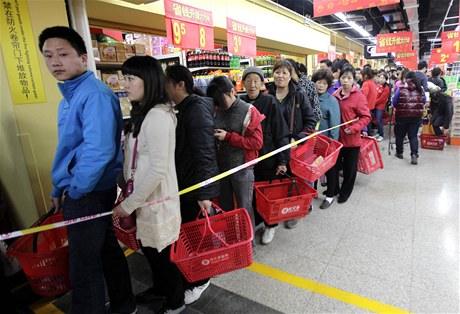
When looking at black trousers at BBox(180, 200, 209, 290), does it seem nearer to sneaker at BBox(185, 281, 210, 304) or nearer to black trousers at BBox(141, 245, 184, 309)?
black trousers at BBox(141, 245, 184, 309)

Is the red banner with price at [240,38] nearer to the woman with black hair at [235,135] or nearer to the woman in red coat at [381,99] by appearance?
the woman with black hair at [235,135]

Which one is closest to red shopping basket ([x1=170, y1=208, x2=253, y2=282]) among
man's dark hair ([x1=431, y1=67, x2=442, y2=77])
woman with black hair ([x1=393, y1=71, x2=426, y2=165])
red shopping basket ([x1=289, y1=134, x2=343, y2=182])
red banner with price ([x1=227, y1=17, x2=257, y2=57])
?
red shopping basket ([x1=289, y1=134, x2=343, y2=182])

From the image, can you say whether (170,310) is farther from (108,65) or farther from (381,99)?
(381,99)

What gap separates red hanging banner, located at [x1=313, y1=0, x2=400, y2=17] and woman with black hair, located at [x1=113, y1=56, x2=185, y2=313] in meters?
5.09

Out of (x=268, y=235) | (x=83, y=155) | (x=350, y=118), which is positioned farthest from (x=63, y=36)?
(x=350, y=118)

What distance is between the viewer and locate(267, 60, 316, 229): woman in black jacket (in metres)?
3.11

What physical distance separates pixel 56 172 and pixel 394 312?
97.2 inches

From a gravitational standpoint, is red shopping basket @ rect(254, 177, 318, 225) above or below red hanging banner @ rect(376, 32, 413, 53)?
below

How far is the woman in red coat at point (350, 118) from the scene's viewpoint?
377 cm

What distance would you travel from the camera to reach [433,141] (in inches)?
259

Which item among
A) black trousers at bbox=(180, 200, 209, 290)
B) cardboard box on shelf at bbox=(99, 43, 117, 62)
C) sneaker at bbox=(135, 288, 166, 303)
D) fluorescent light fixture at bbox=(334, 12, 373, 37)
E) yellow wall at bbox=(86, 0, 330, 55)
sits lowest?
sneaker at bbox=(135, 288, 166, 303)

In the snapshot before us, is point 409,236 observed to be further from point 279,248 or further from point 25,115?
point 25,115

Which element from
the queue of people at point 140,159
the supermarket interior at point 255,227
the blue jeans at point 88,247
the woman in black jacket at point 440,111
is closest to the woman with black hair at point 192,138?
the queue of people at point 140,159

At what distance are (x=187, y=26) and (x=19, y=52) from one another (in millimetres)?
1863
